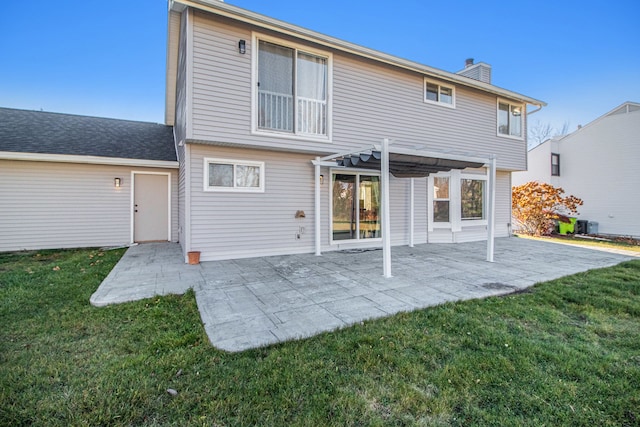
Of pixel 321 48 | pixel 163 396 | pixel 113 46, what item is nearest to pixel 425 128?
pixel 321 48

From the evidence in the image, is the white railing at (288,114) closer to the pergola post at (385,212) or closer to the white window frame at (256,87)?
the white window frame at (256,87)

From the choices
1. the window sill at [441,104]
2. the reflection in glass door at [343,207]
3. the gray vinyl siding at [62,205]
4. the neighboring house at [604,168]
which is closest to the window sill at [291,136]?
the reflection in glass door at [343,207]

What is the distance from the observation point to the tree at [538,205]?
11.8 metres

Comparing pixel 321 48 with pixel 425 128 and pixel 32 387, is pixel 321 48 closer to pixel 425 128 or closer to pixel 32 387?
pixel 425 128

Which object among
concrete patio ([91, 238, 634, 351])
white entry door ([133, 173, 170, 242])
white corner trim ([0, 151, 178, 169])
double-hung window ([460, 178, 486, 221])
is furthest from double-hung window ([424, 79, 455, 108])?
white entry door ([133, 173, 170, 242])

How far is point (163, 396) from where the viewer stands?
200 centimetres

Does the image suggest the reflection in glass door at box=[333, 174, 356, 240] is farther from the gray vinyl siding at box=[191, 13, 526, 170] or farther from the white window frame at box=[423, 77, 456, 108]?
the white window frame at box=[423, 77, 456, 108]

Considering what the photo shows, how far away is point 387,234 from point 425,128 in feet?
17.0

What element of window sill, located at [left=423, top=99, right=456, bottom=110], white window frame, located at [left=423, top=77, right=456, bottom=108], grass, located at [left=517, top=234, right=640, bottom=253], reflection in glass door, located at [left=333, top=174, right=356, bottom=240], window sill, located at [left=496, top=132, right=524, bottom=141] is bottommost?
grass, located at [left=517, top=234, right=640, bottom=253]

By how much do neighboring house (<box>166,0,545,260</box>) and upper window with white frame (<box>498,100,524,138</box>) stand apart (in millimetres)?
635

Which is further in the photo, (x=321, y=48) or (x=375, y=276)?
(x=321, y=48)

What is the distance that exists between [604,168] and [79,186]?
67.6 ft

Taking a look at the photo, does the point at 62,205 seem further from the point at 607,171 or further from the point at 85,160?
the point at 607,171

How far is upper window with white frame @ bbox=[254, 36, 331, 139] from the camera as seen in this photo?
667cm
